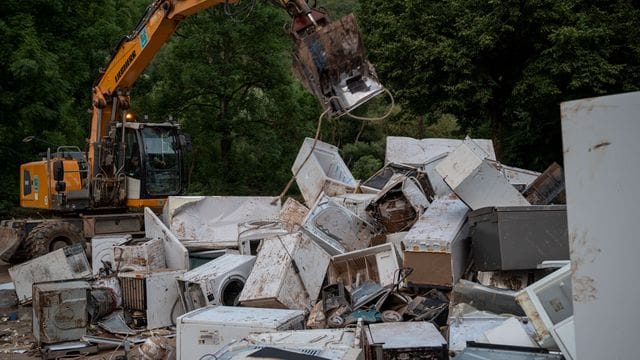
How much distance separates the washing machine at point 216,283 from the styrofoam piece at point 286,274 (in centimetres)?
26

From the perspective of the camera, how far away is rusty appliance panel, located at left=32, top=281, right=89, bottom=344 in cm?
609

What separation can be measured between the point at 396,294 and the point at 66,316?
3.36 meters

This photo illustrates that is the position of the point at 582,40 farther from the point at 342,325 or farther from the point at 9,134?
the point at 9,134

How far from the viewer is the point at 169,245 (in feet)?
25.7

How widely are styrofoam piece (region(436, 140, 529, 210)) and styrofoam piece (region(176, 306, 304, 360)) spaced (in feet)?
7.53

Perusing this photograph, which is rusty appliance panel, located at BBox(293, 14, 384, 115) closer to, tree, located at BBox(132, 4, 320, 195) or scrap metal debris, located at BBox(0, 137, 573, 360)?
scrap metal debris, located at BBox(0, 137, 573, 360)

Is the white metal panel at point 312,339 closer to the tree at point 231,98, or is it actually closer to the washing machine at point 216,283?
the washing machine at point 216,283

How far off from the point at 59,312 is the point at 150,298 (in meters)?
1.02

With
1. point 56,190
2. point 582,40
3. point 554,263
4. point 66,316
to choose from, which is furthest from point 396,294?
point 582,40

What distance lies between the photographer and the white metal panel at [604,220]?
196 cm

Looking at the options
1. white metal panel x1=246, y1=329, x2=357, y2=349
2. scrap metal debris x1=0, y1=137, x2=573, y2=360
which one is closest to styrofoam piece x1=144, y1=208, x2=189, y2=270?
scrap metal debris x1=0, y1=137, x2=573, y2=360

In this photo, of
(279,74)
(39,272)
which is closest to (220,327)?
(39,272)

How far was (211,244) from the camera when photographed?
8172mm

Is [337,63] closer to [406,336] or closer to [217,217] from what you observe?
[406,336]
